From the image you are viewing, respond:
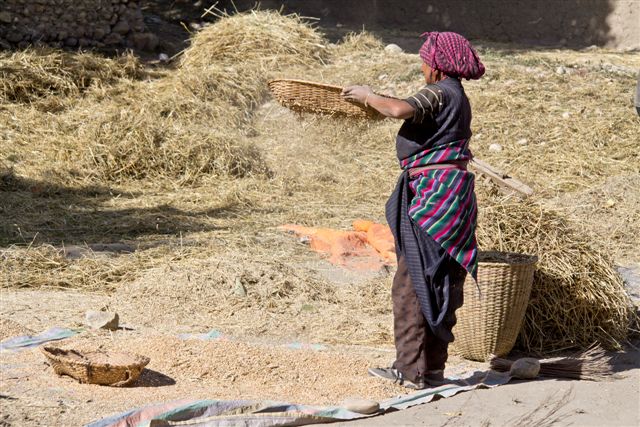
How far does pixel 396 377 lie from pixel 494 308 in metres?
0.69

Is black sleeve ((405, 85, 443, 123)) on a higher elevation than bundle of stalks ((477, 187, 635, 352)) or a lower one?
higher

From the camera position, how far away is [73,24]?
1201 cm

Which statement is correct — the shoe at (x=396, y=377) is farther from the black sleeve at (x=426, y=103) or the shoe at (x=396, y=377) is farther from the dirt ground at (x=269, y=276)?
the black sleeve at (x=426, y=103)

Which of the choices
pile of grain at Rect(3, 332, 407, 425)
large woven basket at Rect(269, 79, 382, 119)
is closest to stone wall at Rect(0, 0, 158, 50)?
large woven basket at Rect(269, 79, 382, 119)

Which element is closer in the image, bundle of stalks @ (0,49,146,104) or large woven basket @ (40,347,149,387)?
large woven basket @ (40,347,149,387)

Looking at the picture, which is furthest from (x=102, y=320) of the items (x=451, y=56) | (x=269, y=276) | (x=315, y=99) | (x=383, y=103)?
(x=451, y=56)

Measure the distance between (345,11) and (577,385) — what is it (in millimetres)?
11494

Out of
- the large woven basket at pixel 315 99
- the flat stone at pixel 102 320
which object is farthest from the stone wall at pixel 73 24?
the flat stone at pixel 102 320

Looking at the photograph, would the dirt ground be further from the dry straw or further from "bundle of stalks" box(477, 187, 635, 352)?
"bundle of stalks" box(477, 187, 635, 352)

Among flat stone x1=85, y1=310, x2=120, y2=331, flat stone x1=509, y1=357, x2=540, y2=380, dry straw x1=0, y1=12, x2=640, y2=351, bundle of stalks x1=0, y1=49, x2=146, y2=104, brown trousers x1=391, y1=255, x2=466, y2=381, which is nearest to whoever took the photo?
brown trousers x1=391, y1=255, x2=466, y2=381

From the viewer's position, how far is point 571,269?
547 cm

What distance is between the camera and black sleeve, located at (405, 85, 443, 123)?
171 inches

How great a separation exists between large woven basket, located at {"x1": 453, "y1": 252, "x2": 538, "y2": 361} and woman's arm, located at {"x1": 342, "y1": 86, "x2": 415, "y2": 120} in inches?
39.9

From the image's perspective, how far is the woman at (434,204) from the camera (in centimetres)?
446
